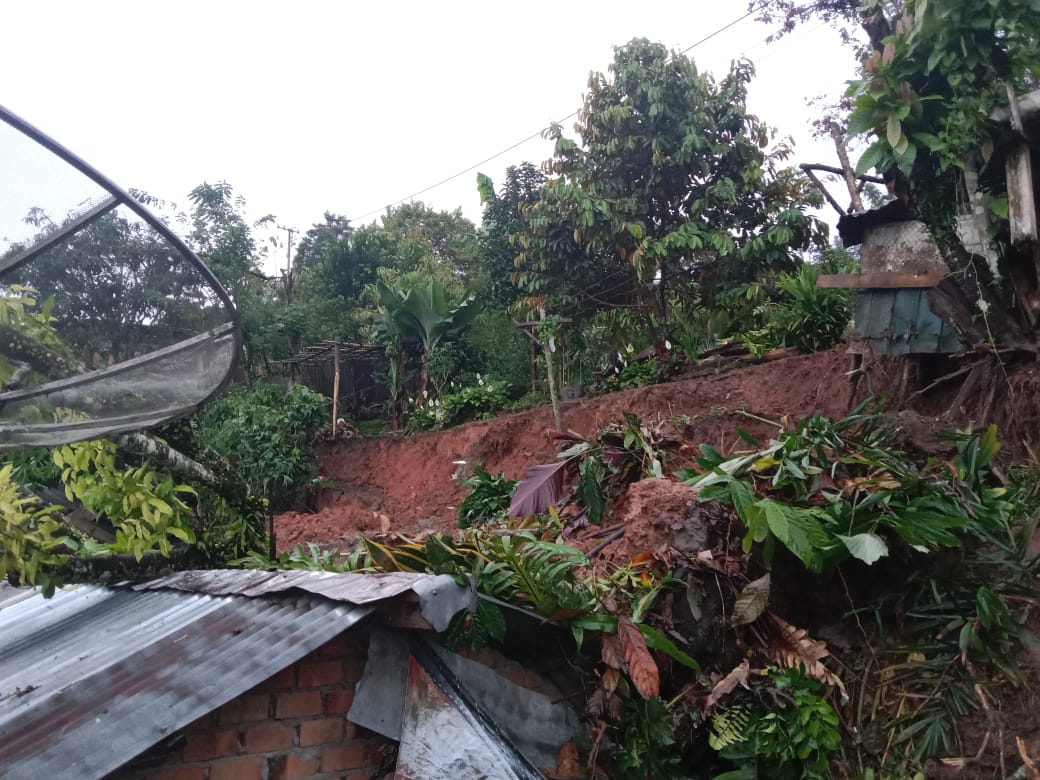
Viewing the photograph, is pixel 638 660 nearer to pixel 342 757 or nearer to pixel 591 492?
pixel 342 757

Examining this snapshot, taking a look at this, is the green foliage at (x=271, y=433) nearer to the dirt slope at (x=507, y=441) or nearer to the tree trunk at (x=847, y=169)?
the dirt slope at (x=507, y=441)

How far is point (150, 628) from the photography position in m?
3.13

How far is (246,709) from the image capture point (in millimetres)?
2580

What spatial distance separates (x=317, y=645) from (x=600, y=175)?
10.8m

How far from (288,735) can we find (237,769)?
0.18 m

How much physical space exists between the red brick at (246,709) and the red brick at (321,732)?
0.46ft

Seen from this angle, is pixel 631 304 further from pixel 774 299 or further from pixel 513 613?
pixel 513 613

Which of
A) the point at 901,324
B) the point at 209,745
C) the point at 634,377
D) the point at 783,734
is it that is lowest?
the point at 634,377

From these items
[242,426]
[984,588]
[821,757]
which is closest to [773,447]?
[984,588]

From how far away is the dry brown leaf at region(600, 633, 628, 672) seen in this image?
2.87 meters

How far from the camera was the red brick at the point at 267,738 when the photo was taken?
256 cm

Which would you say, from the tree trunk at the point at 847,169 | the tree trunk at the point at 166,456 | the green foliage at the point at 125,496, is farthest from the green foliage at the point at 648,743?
the tree trunk at the point at 847,169

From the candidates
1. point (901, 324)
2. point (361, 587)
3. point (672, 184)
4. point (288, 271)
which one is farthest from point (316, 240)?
point (361, 587)

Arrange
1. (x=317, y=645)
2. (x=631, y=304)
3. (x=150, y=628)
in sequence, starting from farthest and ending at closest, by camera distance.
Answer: (x=631, y=304)
(x=150, y=628)
(x=317, y=645)
